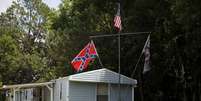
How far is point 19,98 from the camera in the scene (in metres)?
34.2

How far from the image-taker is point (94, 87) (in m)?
23.9

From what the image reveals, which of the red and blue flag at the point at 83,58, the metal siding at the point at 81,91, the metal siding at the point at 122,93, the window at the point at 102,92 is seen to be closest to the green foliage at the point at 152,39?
the metal siding at the point at 122,93

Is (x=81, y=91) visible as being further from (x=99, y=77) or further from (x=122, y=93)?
(x=122, y=93)

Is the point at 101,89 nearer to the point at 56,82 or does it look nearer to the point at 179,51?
the point at 56,82

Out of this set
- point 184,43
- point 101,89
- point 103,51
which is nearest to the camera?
point 101,89

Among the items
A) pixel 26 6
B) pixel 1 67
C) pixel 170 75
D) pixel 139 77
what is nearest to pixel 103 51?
pixel 139 77

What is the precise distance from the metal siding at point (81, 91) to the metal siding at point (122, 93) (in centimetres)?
108

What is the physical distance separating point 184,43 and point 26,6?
33.6 m

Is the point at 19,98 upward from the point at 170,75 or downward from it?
downward

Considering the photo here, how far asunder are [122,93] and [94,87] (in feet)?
5.93

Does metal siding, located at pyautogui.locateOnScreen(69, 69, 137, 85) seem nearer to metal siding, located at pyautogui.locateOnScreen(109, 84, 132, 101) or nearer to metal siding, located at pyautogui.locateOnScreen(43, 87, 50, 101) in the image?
metal siding, located at pyautogui.locateOnScreen(109, 84, 132, 101)

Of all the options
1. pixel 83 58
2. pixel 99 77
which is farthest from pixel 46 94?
A: pixel 99 77

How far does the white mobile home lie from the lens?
23.0 metres

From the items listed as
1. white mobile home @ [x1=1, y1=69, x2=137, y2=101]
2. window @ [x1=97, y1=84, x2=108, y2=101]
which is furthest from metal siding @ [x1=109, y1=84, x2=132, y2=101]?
window @ [x1=97, y1=84, x2=108, y2=101]
